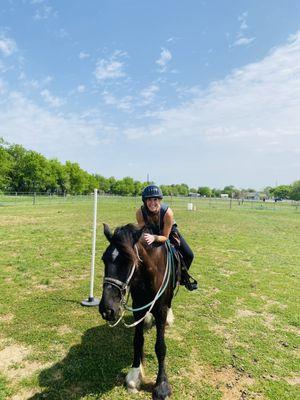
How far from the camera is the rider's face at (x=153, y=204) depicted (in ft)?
12.8

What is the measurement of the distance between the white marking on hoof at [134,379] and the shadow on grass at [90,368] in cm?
15

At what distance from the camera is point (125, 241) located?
277 cm

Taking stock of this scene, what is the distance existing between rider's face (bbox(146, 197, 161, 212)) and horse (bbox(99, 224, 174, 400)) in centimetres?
56

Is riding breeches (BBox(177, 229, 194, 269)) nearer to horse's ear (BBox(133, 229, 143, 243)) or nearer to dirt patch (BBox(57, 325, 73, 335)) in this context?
horse's ear (BBox(133, 229, 143, 243))

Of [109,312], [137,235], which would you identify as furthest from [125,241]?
[109,312]

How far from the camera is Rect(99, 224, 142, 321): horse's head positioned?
262 cm

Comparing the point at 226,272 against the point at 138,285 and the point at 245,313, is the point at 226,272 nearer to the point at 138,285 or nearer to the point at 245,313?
the point at 245,313

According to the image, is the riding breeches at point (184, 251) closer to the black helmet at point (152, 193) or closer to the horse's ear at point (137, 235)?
the black helmet at point (152, 193)

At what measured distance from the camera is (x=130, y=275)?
2760mm

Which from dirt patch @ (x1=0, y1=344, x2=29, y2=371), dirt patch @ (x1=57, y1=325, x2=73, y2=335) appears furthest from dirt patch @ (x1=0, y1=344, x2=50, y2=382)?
dirt patch @ (x1=57, y1=325, x2=73, y2=335)

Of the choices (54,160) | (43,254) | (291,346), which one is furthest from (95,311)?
(54,160)

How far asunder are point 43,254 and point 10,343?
585cm

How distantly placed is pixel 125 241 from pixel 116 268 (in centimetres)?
28

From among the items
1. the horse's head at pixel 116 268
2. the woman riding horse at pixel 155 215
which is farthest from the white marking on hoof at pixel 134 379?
the woman riding horse at pixel 155 215
